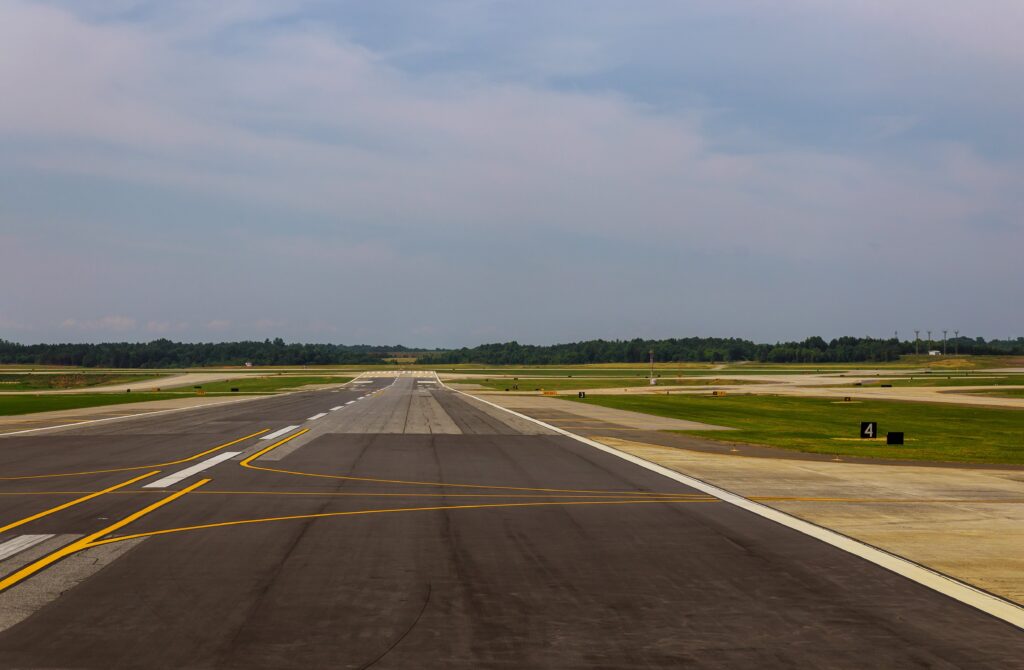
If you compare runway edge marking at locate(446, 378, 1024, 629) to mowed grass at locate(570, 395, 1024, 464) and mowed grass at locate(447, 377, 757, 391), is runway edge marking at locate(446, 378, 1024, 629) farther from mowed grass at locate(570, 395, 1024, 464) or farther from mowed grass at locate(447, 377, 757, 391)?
mowed grass at locate(447, 377, 757, 391)

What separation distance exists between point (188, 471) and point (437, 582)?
1235 cm

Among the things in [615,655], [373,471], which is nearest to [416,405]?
[373,471]

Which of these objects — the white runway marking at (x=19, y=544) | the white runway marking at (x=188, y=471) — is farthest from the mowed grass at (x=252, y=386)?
the white runway marking at (x=19, y=544)

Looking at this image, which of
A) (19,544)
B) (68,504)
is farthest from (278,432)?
(19,544)

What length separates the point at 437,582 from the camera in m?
9.23

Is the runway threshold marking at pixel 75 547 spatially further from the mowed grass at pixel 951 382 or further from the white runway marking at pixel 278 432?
the mowed grass at pixel 951 382

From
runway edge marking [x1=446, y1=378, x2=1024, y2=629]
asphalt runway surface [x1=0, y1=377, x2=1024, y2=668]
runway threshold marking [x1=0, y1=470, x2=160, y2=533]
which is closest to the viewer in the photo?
asphalt runway surface [x1=0, y1=377, x2=1024, y2=668]

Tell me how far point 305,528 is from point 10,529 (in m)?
4.39

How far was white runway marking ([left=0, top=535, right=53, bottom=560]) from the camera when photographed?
10445mm

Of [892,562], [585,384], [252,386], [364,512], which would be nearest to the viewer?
[892,562]

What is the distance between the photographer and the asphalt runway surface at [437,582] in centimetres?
695

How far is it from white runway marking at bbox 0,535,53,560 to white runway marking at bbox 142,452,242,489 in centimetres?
522

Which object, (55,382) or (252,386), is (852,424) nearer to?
(252,386)

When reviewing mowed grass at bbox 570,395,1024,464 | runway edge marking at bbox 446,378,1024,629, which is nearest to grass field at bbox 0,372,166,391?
mowed grass at bbox 570,395,1024,464
